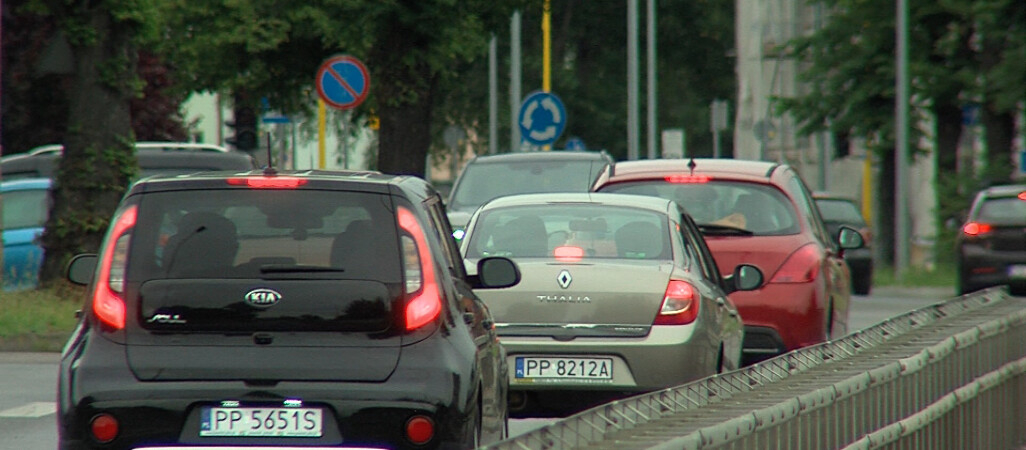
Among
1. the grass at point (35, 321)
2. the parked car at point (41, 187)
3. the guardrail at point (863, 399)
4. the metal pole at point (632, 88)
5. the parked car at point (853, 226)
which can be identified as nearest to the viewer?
the guardrail at point (863, 399)

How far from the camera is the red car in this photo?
13289 millimetres

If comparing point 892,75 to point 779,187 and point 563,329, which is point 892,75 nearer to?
point 779,187

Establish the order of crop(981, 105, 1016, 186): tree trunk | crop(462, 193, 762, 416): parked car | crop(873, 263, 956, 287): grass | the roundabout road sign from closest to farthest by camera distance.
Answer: crop(462, 193, 762, 416): parked car < the roundabout road sign < crop(873, 263, 956, 287): grass < crop(981, 105, 1016, 186): tree trunk

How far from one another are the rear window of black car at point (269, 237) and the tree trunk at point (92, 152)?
510 inches

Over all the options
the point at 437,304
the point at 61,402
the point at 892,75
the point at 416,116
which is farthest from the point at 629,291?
the point at 892,75

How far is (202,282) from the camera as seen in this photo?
297 inches

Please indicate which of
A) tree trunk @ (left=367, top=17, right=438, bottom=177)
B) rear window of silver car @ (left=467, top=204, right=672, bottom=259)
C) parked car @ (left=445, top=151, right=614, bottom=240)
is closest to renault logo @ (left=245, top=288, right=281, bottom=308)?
rear window of silver car @ (left=467, top=204, right=672, bottom=259)

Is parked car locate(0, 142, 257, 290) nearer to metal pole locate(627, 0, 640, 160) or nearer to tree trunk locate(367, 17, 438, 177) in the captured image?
tree trunk locate(367, 17, 438, 177)

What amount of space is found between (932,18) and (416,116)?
1226 cm

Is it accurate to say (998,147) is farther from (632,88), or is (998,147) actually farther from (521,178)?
(521,178)

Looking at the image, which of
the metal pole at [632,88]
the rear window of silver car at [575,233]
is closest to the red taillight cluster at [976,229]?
the rear window of silver car at [575,233]

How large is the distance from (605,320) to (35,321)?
8.05 meters

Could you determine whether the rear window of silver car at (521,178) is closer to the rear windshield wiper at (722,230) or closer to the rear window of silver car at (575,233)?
the rear windshield wiper at (722,230)

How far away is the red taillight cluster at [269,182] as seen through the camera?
7656 mm
